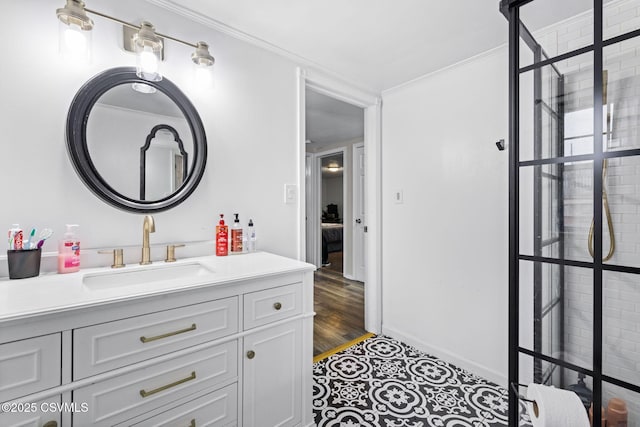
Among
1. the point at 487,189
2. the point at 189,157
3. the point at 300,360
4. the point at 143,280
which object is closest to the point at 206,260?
the point at 143,280

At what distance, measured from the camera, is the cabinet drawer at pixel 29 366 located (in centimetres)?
79

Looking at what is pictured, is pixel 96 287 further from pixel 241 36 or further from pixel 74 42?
pixel 241 36

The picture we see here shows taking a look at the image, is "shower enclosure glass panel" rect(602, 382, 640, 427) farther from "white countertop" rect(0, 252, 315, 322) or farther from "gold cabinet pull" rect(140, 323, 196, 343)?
"gold cabinet pull" rect(140, 323, 196, 343)

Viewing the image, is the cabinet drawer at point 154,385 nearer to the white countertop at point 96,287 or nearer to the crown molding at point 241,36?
the white countertop at point 96,287

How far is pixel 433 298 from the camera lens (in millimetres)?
2359

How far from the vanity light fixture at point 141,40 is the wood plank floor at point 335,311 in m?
2.21

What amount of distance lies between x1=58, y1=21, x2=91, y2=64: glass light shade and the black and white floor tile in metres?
2.19

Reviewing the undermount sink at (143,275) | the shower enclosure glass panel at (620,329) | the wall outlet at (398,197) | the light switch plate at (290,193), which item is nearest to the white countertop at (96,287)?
the undermount sink at (143,275)

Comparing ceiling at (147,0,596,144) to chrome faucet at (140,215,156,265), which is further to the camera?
ceiling at (147,0,596,144)

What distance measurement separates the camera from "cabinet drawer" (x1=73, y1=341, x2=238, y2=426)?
0.93m

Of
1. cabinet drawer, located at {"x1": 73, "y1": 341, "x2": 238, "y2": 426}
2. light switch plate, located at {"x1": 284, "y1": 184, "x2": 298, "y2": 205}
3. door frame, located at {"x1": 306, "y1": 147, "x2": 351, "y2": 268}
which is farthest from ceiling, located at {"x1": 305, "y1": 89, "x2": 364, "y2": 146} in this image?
cabinet drawer, located at {"x1": 73, "y1": 341, "x2": 238, "y2": 426}

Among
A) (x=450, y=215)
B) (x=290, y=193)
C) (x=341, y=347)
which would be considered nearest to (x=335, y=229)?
(x=341, y=347)

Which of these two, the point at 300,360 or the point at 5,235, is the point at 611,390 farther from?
the point at 5,235

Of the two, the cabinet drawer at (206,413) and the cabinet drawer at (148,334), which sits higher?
the cabinet drawer at (148,334)
